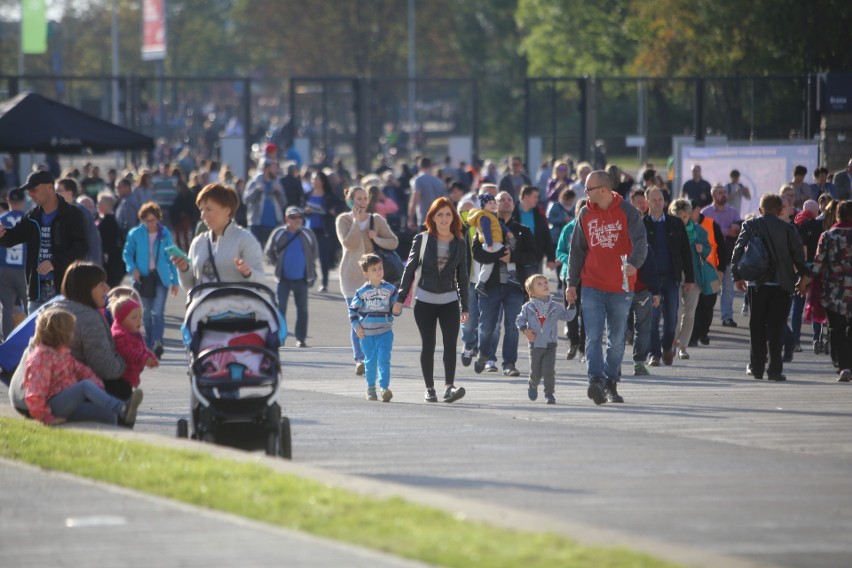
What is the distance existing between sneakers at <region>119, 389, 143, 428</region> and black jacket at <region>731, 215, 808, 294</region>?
662 centimetres

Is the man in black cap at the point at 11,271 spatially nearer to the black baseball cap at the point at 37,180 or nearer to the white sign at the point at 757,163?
the black baseball cap at the point at 37,180

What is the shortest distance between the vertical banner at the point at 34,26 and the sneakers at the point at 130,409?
42573mm

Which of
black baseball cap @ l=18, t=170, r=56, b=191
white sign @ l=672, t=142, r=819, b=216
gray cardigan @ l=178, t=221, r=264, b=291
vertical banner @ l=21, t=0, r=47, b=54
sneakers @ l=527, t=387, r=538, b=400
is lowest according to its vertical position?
sneakers @ l=527, t=387, r=538, b=400

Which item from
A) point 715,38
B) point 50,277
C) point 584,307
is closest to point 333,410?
point 584,307

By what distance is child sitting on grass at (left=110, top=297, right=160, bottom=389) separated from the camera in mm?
11164

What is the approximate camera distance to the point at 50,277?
1458 centimetres

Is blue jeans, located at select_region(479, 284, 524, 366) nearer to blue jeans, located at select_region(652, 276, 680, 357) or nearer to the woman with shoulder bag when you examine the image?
the woman with shoulder bag

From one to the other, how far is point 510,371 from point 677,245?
7.43 ft

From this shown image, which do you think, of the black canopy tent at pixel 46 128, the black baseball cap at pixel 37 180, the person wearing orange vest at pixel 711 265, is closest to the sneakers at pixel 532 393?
the black baseball cap at pixel 37 180

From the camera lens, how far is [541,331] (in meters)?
13.8

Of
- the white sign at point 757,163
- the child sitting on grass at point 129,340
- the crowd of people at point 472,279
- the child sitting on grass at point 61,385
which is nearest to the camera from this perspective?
the child sitting on grass at point 61,385

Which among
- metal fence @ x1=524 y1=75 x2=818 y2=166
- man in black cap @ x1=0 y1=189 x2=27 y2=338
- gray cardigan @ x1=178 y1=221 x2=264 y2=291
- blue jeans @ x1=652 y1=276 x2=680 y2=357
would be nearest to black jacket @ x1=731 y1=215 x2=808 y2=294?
blue jeans @ x1=652 y1=276 x2=680 y2=357

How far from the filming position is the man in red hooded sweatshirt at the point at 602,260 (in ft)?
43.5

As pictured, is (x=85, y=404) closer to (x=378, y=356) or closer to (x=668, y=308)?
(x=378, y=356)
